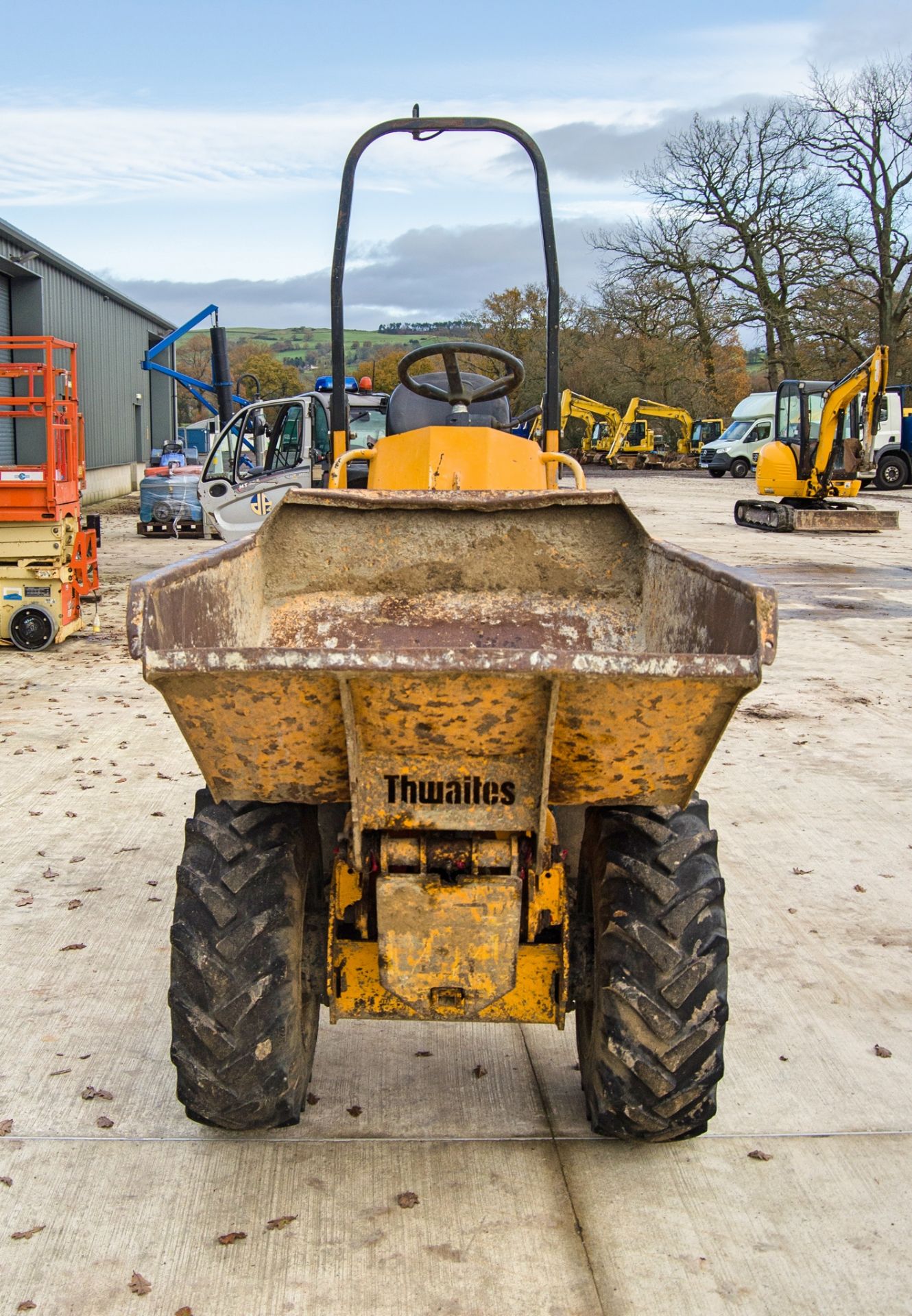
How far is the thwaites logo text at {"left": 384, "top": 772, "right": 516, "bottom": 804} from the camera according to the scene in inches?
108

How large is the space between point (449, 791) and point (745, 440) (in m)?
38.9

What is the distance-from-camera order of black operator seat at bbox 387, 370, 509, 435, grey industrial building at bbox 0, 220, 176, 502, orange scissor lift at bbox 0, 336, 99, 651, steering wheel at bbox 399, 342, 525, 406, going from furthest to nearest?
grey industrial building at bbox 0, 220, 176, 502, orange scissor lift at bbox 0, 336, 99, 651, black operator seat at bbox 387, 370, 509, 435, steering wheel at bbox 399, 342, 525, 406

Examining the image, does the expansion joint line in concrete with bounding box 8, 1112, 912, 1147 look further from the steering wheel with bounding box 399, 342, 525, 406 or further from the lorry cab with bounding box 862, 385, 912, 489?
the lorry cab with bounding box 862, 385, 912, 489

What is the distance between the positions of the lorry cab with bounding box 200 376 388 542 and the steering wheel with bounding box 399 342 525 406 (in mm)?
7093

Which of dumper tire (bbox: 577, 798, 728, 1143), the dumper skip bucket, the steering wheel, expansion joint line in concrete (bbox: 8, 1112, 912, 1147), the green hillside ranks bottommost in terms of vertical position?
expansion joint line in concrete (bbox: 8, 1112, 912, 1147)

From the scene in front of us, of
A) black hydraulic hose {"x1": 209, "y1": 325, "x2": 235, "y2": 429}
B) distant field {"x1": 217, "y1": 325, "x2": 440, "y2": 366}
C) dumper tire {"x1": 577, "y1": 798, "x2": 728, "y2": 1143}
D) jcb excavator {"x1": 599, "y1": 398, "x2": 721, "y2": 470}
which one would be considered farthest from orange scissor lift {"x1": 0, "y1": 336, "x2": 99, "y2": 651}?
distant field {"x1": 217, "y1": 325, "x2": 440, "y2": 366}

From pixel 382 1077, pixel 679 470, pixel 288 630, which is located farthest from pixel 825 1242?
pixel 679 470

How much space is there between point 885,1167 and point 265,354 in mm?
77855

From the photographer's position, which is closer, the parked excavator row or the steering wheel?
the steering wheel

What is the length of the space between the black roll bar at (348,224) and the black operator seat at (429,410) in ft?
2.46

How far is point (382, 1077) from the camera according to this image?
144 inches

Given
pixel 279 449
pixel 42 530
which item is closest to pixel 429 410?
pixel 42 530

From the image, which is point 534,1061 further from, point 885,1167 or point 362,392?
point 362,392

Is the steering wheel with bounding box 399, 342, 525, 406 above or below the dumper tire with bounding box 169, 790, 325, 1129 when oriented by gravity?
above
